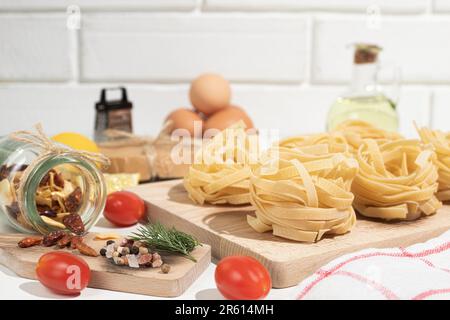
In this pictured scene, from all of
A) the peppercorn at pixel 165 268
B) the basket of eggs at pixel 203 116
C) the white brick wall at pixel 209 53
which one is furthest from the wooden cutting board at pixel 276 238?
the white brick wall at pixel 209 53

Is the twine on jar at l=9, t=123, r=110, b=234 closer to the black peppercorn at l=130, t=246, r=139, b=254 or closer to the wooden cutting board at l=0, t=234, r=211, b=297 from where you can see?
the wooden cutting board at l=0, t=234, r=211, b=297

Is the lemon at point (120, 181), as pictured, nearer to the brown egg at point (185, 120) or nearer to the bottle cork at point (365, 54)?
the brown egg at point (185, 120)

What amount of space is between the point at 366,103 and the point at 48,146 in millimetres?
1003

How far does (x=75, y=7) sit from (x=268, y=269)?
1450 mm

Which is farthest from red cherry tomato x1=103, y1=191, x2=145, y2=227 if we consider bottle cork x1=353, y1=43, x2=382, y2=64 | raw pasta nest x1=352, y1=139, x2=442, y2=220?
bottle cork x1=353, y1=43, x2=382, y2=64

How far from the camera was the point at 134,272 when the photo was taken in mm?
859

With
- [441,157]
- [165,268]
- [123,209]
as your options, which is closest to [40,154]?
[123,209]

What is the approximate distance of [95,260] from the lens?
91cm

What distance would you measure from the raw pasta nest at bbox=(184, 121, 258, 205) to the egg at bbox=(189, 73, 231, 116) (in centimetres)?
62

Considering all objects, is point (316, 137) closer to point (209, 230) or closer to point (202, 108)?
point (209, 230)

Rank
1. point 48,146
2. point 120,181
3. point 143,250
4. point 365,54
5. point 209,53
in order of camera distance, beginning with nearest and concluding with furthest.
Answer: point 143,250 → point 48,146 → point 120,181 → point 365,54 → point 209,53

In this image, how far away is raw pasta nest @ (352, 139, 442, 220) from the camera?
1.08 meters

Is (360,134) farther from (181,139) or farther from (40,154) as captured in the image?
(40,154)

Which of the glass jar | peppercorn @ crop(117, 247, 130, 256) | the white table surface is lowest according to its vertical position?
the white table surface
